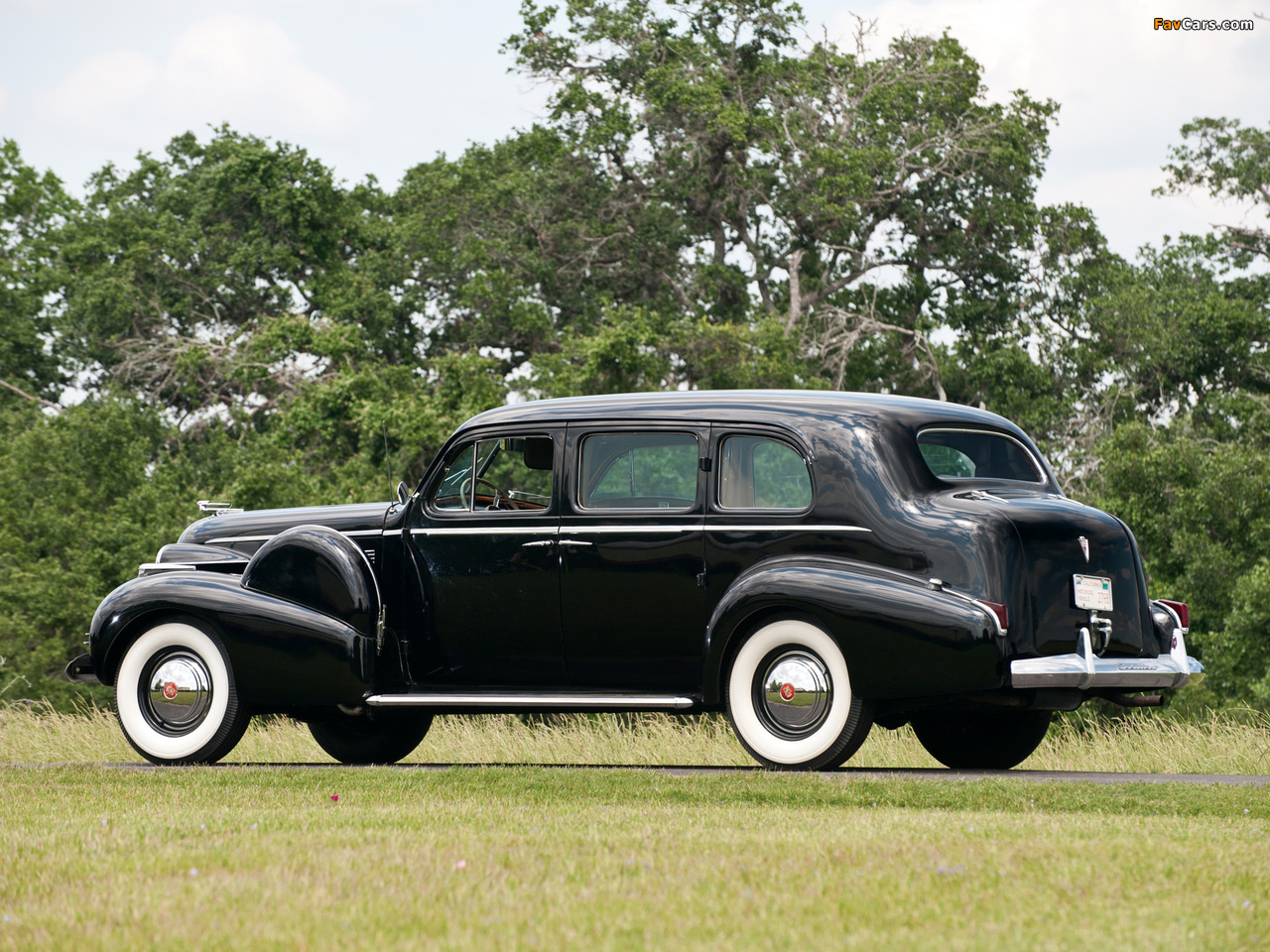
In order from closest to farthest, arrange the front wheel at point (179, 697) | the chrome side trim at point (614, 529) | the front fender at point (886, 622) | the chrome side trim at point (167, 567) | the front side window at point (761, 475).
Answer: the front fender at point (886, 622) → the chrome side trim at point (614, 529) → the front side window at point (761, 475) → the front wheel at point (179, 697) → the chrome side trim at point (167, 567)

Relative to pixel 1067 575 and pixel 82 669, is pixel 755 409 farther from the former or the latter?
pixel 82 669

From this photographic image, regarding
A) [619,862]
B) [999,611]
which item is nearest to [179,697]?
[999,611]

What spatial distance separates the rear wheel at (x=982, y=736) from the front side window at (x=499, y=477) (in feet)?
9.25

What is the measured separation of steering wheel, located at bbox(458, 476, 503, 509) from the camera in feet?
31.6

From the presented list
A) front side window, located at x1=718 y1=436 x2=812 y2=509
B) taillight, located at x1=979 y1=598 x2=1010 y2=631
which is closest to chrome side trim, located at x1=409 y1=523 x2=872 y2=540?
front side window, located at x1=718 y1=436 x2=812 y2=509

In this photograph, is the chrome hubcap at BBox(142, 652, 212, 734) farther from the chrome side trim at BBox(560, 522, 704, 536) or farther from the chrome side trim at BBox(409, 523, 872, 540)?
the chrome side trim at BBox(560, 522, 704, 536)

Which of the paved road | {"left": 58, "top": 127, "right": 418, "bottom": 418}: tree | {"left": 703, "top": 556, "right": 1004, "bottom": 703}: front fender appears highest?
{"left": 58, "top": 127, "right": 418, "bottom": 418}: tree

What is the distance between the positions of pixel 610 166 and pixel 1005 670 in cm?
2879

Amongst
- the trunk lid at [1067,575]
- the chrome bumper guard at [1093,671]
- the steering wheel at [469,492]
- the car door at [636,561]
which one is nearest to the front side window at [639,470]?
the car door at [636,561]

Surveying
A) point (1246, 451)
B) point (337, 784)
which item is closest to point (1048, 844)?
point (337, 784)

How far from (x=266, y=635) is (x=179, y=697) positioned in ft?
2.77

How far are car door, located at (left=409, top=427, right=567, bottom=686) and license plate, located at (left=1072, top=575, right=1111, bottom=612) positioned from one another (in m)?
2.94

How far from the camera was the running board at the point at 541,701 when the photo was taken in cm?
868

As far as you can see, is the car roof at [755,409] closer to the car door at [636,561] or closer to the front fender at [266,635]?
the car door at [636,561]
